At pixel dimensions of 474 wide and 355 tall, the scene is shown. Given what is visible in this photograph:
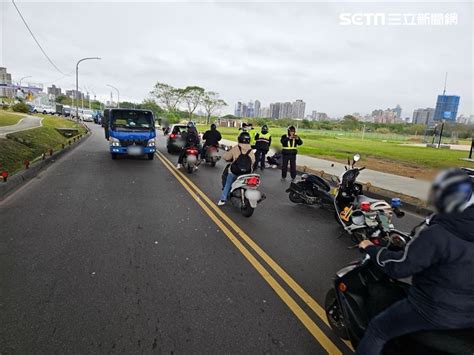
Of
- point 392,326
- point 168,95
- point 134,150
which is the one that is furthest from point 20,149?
point 168,95

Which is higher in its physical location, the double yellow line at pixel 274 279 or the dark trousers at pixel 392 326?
the dark trousers at pixel 392 326

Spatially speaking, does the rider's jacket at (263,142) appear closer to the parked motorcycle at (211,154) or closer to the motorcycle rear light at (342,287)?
the parked motorcycle at (211,154)

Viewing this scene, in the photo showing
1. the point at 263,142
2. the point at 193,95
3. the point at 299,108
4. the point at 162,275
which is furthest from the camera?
the point at 299,108

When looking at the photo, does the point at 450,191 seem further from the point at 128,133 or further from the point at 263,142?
the point at 128,133

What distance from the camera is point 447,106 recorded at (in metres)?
48.1

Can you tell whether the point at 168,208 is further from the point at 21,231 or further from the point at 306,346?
the point at 306,346

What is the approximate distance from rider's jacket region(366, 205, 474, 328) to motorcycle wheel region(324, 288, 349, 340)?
1.01 m

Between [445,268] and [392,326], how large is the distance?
547mm

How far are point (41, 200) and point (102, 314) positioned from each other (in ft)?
16.9

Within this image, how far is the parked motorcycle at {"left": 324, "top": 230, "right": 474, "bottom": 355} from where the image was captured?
6.40 ft

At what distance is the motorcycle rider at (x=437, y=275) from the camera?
5.91ft

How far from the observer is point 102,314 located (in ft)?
10.3

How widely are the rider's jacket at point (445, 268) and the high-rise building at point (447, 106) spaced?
53166mm

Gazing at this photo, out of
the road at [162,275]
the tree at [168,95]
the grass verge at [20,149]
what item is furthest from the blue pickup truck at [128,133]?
the tree at [168,95]
